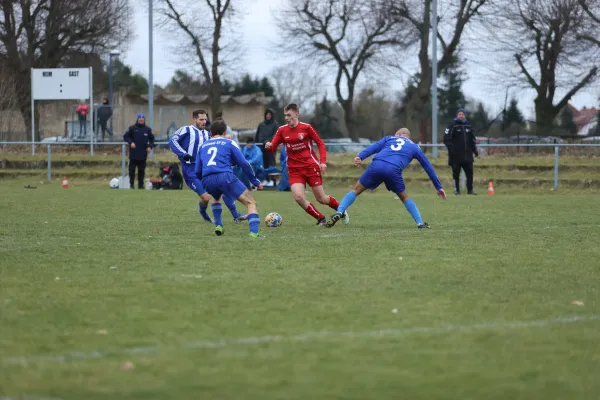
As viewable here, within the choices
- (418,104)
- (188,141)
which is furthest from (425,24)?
(188,141)

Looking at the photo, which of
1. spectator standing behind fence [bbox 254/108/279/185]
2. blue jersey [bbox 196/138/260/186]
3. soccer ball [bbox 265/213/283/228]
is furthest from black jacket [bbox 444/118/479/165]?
blue jersey [bbox 196/138/260/186]

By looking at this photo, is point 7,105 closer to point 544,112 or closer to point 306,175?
point 544,112

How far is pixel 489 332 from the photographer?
5941 mm

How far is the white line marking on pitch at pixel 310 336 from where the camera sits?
519 cm

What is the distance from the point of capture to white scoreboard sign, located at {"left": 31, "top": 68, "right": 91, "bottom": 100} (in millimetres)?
34062

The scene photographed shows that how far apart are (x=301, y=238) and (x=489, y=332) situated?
19.4ft

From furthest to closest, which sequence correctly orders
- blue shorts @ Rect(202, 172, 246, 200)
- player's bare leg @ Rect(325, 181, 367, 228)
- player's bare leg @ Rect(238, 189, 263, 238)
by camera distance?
player's bare leg @ Rect(325, 181, 367, 228)
blue shorts @ Rect(202, 172, 246, 200)
player's bare leg @ Rect(238, 189, 263, 238)

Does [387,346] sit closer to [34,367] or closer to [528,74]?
[34,367]

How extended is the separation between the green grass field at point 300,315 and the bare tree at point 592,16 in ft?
85.8

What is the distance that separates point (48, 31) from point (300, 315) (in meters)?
38.8

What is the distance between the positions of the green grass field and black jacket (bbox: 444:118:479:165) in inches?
442

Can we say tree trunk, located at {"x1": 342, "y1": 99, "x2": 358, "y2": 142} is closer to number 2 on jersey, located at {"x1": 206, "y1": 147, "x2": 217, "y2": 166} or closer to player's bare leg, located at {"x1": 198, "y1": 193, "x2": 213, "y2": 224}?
player's bare leg, located at {"x1": 198, "y1": 193, "x2": 213, "y2": 224}

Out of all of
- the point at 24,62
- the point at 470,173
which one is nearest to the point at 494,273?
the point at 470,173

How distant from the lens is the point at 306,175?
547 inches
